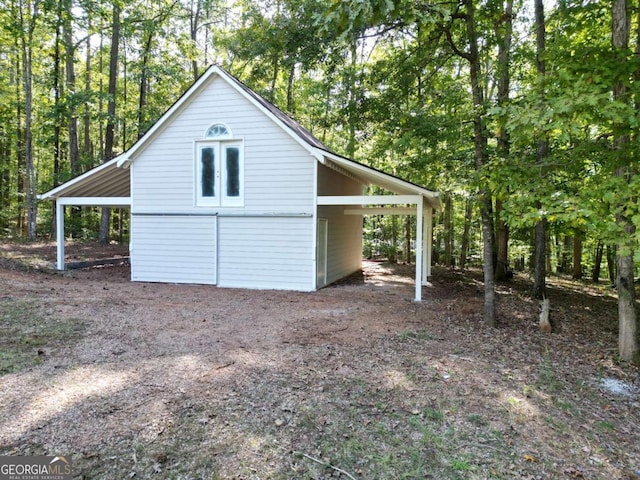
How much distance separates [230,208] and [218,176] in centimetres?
95

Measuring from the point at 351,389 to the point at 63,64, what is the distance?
22490 millimetres

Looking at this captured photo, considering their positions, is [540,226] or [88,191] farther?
[88,191]

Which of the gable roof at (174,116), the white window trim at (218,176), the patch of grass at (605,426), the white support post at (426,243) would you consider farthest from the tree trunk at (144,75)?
the patch of grass at (605,426)

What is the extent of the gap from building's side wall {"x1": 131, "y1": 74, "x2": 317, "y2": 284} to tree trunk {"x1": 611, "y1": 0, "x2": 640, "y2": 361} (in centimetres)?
646

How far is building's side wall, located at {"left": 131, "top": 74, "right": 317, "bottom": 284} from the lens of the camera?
10258 millimetres

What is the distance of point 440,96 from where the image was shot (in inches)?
330

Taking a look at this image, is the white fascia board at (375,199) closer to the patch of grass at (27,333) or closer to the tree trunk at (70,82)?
the patch of grass at (27,333)

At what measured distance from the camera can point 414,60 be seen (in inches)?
322

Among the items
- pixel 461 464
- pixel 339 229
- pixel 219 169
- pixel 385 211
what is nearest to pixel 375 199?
pixel 385 211

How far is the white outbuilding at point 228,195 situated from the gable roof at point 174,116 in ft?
0.12

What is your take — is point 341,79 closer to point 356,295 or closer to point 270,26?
point 270,26

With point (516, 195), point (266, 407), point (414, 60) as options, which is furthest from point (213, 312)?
point (414, 60)

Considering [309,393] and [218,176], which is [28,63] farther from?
[309,393]

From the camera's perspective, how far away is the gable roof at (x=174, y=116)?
9359mm
